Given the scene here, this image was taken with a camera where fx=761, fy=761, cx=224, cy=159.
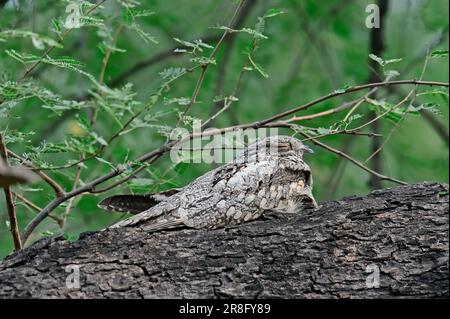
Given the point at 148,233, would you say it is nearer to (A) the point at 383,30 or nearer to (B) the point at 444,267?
(B) the point at 444,267

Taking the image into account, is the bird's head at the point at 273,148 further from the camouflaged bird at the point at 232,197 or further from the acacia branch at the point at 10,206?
the acacia branch at the point at 10,206

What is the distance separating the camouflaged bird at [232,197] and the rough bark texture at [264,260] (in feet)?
0.66

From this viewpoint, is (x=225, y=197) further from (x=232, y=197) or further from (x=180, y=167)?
(x=180, y=167)

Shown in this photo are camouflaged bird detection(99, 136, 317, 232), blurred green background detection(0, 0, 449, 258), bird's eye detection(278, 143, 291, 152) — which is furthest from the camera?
blurred green background detection(0, 0, 449, 258)

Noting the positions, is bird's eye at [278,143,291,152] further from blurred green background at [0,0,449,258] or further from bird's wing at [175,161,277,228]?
blurred green background at [0,0,449,258]

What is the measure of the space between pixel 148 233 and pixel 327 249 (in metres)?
1.00

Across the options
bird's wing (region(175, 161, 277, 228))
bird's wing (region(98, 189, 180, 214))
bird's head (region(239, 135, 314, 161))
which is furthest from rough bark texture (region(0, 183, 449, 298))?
bird's head (region(239, 135, 314, 161))

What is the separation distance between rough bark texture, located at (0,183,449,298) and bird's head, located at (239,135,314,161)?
76cm

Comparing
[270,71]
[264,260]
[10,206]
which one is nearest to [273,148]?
[264,260]

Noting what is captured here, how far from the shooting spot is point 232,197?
4.56 metres

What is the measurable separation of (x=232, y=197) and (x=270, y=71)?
6.07 meters

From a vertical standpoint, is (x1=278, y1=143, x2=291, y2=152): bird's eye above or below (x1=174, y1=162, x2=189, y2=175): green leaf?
above

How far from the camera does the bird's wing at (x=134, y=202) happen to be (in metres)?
4.77

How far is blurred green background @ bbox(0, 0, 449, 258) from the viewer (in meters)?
8.01
